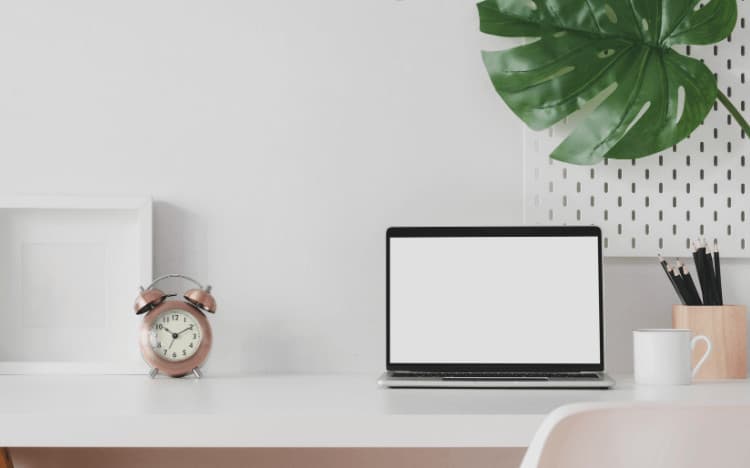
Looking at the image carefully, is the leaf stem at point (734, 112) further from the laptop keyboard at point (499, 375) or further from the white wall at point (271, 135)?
the laptop keyboard at point (499, 375)

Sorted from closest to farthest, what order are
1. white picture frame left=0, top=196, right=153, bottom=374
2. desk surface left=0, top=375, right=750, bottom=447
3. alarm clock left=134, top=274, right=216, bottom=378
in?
desk surface left=0, top=375, right=750, bottom=447
alarm clock left=134, top=274, right=216, bottom=378
white picture frame left=0, top=196, right=153, bottom=374

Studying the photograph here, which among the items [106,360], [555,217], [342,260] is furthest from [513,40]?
[106,360]

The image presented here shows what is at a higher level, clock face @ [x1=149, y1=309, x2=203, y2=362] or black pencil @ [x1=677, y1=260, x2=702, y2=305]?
black pencil @ [x1=677, y1=260, x2=702, y2=305]

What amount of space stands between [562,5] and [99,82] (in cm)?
76

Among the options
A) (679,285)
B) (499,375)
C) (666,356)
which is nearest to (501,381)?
(499,375)

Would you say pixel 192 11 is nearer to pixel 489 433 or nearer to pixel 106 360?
pixel 106 360

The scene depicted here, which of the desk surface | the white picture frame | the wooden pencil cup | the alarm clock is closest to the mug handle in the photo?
the wooden pencil cup

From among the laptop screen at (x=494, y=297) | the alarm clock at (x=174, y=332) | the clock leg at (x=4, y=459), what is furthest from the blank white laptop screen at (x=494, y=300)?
the clock leg at (x=4, y=459)

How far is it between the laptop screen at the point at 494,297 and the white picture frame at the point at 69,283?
0.45m

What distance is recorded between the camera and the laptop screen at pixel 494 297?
1220 millimetres

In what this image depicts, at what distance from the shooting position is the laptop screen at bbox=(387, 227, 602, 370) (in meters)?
1.22

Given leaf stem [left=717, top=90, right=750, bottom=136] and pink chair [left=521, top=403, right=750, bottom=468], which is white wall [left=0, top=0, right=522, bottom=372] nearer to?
leaf stem [left=717, top=90, right=750, bottom=136]

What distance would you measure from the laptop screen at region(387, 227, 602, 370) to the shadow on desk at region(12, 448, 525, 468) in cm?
19

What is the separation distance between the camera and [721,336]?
1.23 metres
